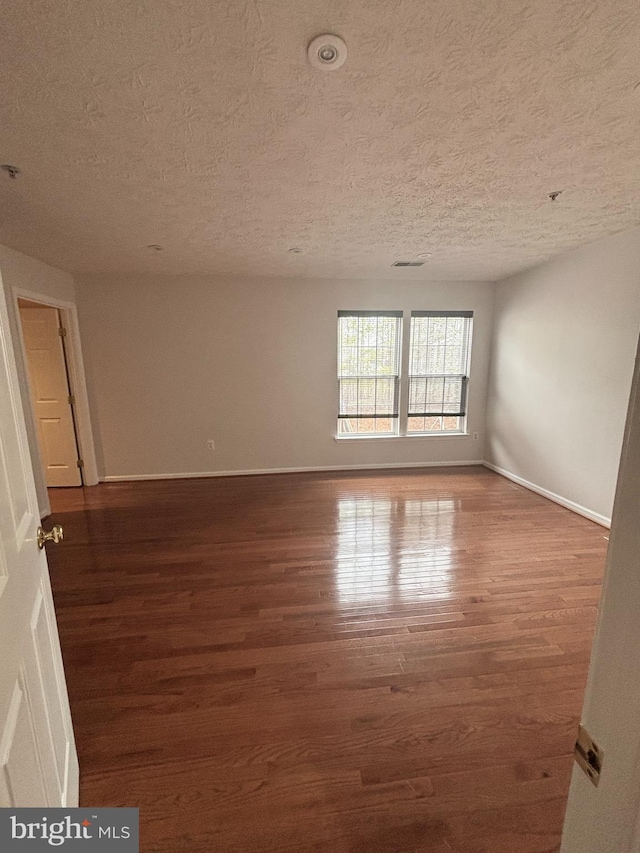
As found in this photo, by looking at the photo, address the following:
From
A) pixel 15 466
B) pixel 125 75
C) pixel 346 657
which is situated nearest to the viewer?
pixel 15 466

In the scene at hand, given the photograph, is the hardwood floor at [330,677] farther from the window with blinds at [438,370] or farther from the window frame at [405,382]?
the window with blinds at [438,370]

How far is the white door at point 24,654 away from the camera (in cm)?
72

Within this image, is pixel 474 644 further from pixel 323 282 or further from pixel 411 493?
pixel 323 282

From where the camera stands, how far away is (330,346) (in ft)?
15.4

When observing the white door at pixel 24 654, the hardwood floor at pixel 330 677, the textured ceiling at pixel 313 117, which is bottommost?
the hardwood floor at pixel 330 677

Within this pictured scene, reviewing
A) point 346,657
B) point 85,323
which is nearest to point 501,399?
point 346,657

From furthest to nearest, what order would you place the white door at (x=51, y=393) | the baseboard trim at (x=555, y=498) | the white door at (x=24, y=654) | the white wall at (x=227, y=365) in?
the white wall at (x=227, y=365) < the white door at (x=51, y=393) < the baseboard trim at (x=555, y=498) < the white door at (x=24, y=654)

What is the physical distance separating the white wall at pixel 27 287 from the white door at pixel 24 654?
9.30 feet

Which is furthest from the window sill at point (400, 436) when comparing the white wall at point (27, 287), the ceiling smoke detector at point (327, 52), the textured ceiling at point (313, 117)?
the ceiling smoke detector at point (327, 52)

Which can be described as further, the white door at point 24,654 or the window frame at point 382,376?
the window frame at point 382,376

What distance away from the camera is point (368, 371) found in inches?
191

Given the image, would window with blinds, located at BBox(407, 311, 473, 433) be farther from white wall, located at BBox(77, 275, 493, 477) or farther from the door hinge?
the door hinge

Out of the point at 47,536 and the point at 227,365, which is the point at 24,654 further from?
the point at 227,365

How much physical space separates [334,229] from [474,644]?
3.03 meters
